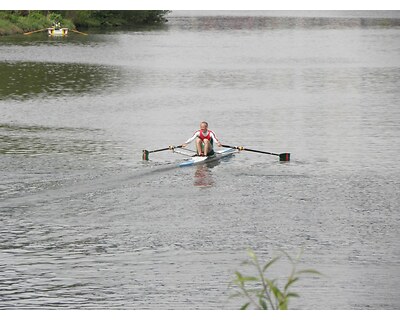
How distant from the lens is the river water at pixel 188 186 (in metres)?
22.9

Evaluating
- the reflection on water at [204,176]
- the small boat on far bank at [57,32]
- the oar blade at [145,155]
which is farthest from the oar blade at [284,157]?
the small boat on far bank at [57,32]

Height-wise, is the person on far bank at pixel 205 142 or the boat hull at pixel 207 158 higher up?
the person on far bank at pixel 205 142

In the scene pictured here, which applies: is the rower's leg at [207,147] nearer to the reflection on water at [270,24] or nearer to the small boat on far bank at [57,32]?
the small boat on far bank at [57,32]

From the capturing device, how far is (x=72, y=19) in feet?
396

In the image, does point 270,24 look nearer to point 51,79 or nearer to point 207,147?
point 51,79

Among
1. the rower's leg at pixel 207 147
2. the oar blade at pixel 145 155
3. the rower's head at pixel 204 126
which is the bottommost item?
the oar blade at pixel 145 155

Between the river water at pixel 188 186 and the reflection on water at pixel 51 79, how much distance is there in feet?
0.48

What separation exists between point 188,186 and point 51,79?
121 feet

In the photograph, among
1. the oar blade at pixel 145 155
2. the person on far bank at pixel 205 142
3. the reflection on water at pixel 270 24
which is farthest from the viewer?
the reflection on water at pixel 270 24

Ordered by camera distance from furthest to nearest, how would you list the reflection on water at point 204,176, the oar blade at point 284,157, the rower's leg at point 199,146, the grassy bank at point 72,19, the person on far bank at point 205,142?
1. the grassy bank at point 72,19
2. the oar blade at point 284,157
3. the rower's leg at point 199,146
4. the person on far bank at point 205,142
5. the reflection on water at point 204,176

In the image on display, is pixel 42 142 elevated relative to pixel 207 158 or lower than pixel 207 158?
lower

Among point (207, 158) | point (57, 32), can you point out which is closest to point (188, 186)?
point (207, 158)

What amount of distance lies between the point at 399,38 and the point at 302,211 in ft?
280

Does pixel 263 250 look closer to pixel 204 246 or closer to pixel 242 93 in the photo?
pixel 204 246
